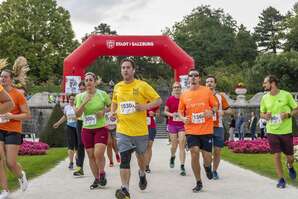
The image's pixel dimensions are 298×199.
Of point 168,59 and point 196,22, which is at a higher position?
point 196,22

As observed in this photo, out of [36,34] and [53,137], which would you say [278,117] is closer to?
[53,137]

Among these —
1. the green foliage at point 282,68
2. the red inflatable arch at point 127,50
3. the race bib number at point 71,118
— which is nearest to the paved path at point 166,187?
the race bib number at point 71,118

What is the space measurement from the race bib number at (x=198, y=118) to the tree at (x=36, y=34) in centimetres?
5492

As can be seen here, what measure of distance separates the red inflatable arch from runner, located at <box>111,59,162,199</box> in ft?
61.1

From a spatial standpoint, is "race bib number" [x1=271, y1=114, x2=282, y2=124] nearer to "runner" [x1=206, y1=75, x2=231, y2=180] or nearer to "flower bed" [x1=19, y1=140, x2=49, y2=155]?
"runner" [x1=206, y1=75, x2=231, y2=180]

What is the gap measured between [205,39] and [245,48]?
618 cm

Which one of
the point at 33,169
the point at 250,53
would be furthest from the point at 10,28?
the point at 33,169

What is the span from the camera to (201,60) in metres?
81.8

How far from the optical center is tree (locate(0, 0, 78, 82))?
63.5 meters

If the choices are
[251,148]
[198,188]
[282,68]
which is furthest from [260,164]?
[282,68]

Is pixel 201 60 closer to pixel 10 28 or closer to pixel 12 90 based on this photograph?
pixel 10 28

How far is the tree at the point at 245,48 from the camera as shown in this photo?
83.1 metres

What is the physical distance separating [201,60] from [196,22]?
365 inches

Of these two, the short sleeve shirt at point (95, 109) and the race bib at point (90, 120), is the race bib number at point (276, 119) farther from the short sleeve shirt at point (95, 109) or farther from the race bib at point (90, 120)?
the race bib at point (90, 120)
